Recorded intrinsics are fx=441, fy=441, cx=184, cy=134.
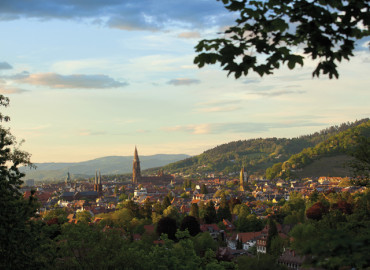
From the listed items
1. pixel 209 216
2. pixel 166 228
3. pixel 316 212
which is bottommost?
pixel 209 216

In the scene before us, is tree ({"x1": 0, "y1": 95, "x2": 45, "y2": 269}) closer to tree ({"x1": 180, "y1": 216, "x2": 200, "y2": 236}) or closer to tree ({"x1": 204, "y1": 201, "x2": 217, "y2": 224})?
tree ({"x1": 180, "y1": 216, "x2": 200, "y2": 236})

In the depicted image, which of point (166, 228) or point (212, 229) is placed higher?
point (166, 228)

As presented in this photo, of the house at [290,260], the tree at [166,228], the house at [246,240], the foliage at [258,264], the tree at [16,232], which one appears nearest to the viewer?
the tree at [16,232]

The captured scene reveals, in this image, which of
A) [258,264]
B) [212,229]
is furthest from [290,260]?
[212,229]

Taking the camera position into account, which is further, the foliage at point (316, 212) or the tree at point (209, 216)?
the tree at point (209, 216)

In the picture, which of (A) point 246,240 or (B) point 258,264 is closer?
(B) point 258,264

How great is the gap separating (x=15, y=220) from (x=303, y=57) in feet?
36.1

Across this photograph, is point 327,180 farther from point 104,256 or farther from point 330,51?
point 330,51

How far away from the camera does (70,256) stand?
25.8 m

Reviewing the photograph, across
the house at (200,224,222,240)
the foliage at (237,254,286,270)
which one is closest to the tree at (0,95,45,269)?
the foliage at (237,254,286,270)

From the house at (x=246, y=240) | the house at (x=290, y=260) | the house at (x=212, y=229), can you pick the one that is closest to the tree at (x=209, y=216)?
the house at (x=212, y=229)

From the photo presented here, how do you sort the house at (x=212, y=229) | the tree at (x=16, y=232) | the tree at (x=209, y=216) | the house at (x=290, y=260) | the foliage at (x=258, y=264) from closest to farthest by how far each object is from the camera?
the tree at (x=16, y=232) → the foliage at (x=258, y=264) → the house at (x=290, y=260) → the house at (x=212, y=229) → the tree at (x=209, y=216)

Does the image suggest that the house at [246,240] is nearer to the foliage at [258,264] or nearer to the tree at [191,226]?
the tree at [191,226]

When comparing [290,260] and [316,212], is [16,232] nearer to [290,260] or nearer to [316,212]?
[290,260]
